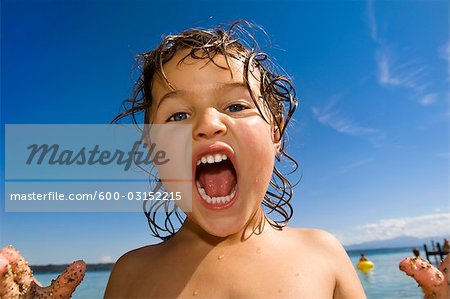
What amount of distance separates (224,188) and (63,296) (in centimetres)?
87

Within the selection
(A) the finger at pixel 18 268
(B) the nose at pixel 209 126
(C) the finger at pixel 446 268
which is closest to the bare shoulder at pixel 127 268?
(A) the finger at pixel 18 268

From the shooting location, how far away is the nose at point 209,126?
1.75 metres

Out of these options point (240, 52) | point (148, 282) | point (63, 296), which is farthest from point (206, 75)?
point (63, 296)

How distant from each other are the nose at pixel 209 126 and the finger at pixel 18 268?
91 centimetres

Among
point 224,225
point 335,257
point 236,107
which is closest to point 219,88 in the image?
point 236,107

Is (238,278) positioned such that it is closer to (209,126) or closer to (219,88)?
(209,126)

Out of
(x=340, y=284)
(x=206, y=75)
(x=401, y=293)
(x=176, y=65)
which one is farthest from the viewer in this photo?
(x=401, y=293)

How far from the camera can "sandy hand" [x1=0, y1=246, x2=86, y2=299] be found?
154 centimetres

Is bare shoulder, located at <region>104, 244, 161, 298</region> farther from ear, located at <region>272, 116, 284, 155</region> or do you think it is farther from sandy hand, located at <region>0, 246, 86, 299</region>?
ear, located at <region>272, 116, 284, 155</region>

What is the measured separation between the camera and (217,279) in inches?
65.7

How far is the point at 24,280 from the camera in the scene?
160 cm

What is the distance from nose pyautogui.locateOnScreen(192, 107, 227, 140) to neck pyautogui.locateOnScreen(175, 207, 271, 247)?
0.50 m

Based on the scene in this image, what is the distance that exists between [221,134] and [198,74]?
0.35 meters

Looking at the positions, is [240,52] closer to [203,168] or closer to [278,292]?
[203,168]
